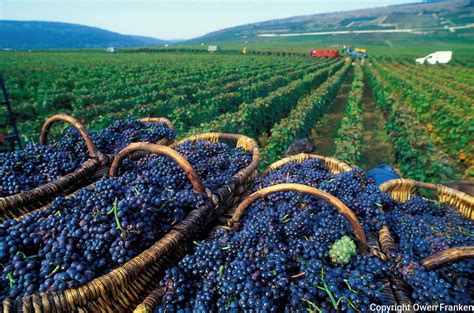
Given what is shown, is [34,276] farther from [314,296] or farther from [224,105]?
[224,105]

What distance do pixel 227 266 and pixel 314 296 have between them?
574mm

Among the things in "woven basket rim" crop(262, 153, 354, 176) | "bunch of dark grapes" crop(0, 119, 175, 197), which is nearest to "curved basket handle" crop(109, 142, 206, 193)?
"bunch of dark grapes" crop(0, 119, 175, 197)

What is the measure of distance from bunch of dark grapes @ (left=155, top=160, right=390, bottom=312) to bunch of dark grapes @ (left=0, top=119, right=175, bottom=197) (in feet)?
5.54

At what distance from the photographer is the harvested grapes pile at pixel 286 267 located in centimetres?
162

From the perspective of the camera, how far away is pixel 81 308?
1.55 meters

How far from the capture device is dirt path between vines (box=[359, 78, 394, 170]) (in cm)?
858

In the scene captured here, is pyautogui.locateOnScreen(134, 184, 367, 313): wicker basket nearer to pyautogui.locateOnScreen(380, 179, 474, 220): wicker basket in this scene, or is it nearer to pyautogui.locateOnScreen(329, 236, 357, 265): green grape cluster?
pyautogui.locateOnScreen(329, 236, 357, 265): green grape cluster

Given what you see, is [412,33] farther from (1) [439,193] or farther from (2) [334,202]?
(2) [334,202]

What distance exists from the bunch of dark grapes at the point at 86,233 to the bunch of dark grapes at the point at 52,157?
0.70 metres

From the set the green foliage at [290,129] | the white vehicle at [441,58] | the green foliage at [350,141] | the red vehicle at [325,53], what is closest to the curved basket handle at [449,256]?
the green foliage at [350,141]

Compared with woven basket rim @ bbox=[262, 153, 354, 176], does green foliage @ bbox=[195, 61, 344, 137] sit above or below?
below

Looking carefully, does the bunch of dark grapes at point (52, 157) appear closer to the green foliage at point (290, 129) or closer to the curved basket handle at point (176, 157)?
the curved basket handle at point (176, 157)

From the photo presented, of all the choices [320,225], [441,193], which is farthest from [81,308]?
[441,193]

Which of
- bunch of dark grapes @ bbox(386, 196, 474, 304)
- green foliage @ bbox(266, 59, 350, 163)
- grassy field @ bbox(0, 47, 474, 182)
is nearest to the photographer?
bunch of dark grapes @ bbox(386, 196, 474, 304)
